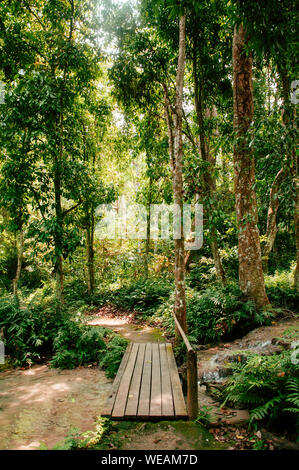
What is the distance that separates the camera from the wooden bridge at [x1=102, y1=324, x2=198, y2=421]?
4066 mm

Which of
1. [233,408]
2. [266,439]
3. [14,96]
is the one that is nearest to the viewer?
[266,439]

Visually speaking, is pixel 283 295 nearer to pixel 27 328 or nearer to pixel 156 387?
pixel 156 387

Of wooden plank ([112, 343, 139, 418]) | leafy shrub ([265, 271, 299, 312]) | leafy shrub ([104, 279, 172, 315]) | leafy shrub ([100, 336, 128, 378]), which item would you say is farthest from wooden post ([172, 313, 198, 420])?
leafy shrub ([104, 279, 172, 315])

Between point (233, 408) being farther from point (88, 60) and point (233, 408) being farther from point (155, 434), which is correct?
point (88, 60)

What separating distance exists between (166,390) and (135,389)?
536mm

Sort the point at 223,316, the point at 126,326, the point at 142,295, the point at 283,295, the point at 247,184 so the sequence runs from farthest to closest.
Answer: the point at 142,295
the point at 126,326
the point at 283,295
the point at 247,184
the point at 223,316

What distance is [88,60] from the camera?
903cm

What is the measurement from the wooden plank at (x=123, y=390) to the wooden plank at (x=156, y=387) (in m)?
0.42

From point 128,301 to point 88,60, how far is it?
1017cm

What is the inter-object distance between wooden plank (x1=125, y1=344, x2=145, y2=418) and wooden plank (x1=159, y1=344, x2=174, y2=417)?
423 millimetres

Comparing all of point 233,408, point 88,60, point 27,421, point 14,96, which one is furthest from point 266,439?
point 88,60

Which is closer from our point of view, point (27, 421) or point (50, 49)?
point (27, 421)

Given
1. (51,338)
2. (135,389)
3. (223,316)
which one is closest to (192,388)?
(135,389)

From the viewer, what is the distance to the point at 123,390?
4824 mm
